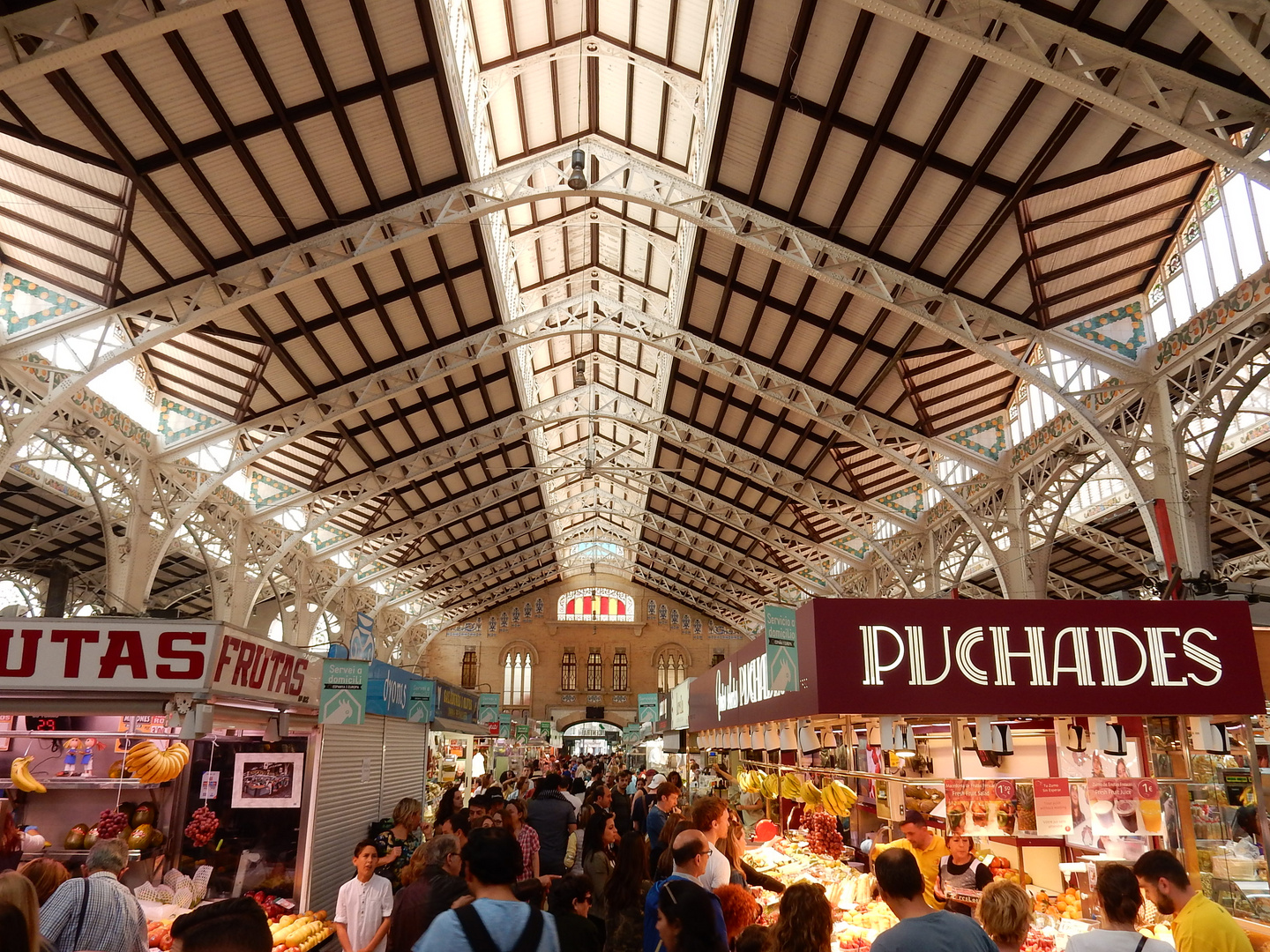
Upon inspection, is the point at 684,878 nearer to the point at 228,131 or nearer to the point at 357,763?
the point at 357,763

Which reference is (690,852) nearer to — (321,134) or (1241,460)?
(321,134)

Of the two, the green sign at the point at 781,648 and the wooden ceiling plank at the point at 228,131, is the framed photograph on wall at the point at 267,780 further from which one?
the wooden ceiling plank at the point at 228,131

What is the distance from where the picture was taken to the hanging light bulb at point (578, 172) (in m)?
11.5

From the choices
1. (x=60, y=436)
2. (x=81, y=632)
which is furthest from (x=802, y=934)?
(x=60, y=436)

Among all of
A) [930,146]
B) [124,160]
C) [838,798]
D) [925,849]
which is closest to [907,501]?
[930,146]

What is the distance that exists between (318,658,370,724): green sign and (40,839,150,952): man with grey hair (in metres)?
4.10

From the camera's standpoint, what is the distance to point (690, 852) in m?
4.71

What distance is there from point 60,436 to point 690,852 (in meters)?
14.2

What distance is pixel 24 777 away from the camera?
677 centimetres

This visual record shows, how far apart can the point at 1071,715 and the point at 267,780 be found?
6981 millimetres

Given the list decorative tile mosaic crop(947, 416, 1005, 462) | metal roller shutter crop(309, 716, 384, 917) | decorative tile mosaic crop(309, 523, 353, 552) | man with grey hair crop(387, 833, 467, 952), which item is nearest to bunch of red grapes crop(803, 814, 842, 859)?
man with grey hair crop(387, 833, 467, 952)

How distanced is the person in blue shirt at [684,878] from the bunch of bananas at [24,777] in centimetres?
512

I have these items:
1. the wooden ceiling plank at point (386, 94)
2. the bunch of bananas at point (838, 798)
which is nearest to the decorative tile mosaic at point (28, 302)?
the wooden ceiling plank at point (386, 94)

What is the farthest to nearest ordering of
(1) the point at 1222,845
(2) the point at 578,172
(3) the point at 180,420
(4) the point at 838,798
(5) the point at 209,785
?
(3) the point at 180,420 → (2) the point at 578,172 → (4) the point at 838,798 → (5) the point at 209,785 → (1) the point at 1222,845
